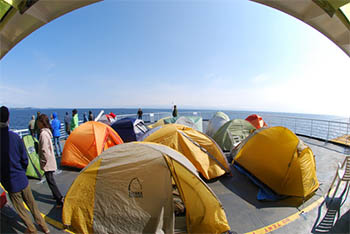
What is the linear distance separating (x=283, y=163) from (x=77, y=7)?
19.2 ft

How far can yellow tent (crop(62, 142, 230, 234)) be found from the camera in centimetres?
262

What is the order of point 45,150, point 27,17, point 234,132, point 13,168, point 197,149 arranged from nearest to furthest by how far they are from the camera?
point 13,168
point 27,17
point 45,150
point 197,149
point 234,132

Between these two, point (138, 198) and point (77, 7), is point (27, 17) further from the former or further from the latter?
point (138, 198)

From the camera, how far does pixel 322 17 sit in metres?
2.58

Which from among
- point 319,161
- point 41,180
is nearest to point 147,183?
point 41,180

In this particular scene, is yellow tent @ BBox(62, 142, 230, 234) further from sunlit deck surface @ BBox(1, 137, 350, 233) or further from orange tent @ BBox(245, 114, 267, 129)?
orange tent @ BBox(245, 114, 267, 129)

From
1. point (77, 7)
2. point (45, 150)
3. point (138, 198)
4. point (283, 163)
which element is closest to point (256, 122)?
point (283, 163)

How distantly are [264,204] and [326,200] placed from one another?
1.57 metres

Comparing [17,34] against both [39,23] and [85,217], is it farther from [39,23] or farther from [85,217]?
[85,217]

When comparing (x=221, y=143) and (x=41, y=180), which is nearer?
(x=41, y=180)

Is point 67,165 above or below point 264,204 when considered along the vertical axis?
above

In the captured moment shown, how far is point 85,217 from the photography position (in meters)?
2.69

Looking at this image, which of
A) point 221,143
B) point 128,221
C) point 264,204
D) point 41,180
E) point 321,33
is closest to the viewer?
point 128,221

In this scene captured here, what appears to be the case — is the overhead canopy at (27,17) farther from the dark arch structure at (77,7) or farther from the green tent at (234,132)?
the green tent at (234,132)
